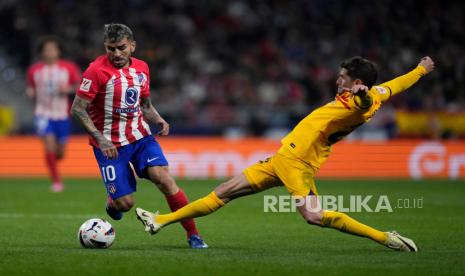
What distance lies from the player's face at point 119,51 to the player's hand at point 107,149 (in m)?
0.74

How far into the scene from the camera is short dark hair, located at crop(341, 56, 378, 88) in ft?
26.0

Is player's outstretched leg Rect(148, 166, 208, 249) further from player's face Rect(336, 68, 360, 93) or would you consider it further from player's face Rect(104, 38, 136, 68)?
player's face Rect(336, 68, 360, 93)

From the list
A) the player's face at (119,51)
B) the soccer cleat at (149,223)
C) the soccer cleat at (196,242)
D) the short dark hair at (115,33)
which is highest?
the short dark hair at (115,33)

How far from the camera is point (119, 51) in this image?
327 inches

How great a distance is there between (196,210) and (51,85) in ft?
26.6

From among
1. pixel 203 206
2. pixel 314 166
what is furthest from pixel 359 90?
pixel 203 206

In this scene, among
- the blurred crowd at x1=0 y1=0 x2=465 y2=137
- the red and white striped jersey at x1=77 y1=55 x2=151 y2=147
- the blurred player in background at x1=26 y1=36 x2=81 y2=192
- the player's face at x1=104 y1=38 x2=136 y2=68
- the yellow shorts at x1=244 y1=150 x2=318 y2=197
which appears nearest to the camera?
the yellow shorts at x1=244 y1=150 x2=318 y2=197

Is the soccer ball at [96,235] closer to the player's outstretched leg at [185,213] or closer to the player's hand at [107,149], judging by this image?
the player's outstretched leg at [185,213]

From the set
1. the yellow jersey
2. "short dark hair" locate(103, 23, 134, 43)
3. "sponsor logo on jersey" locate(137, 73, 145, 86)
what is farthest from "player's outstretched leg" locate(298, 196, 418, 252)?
"short dark hair" locate(103, 23, 134, 43)

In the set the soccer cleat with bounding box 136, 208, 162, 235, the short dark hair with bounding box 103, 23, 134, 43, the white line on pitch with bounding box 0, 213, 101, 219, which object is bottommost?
the white line on pitch with bounding box 0, 213, 101, 219

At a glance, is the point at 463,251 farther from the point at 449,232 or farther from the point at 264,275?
the point at 264,275

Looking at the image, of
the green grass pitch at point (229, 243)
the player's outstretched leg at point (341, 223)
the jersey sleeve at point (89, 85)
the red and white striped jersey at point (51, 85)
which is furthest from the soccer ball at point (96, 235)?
the red and white striped jersey at point (51, 85)

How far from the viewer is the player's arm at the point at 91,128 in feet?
27.0

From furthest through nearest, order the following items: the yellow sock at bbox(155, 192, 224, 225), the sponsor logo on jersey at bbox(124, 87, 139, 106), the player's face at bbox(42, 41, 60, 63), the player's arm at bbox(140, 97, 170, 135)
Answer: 1. the player's face at bbox(42, 41, 60, 63)
2. the player's arm at bbox(140, 97, 170, 135)
3. the sponsor logo on jersey at bbox(124, 87, 139, 106)
4. the yellow sock at bbox(155, 192, 224, 225)
